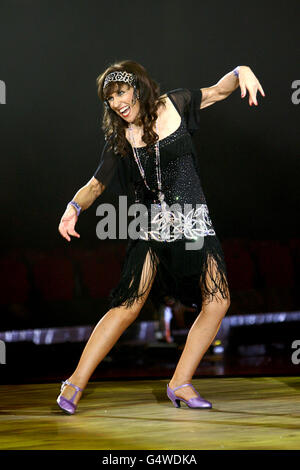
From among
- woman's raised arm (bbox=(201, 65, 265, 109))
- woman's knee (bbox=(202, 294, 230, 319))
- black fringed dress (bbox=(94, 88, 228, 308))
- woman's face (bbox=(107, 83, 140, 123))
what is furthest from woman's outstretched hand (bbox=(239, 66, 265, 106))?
woman's knee (bbox=(202, 294, 230, 319))

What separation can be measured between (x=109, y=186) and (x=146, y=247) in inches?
9.9

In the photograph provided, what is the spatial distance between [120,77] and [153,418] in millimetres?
1050

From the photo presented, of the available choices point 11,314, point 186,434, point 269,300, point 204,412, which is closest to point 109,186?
point 204,412

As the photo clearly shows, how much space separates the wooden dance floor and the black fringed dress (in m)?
0.36

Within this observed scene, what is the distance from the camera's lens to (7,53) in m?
4.82

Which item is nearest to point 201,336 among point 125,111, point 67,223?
point 67,223

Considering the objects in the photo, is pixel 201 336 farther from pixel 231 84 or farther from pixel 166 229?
pixel 231 84

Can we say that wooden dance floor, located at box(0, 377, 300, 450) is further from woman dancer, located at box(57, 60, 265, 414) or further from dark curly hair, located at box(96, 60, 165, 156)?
dark curly hair, located at box(96, 60, 165, 156)

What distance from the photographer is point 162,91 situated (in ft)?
16.3

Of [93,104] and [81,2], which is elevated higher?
[81,2]

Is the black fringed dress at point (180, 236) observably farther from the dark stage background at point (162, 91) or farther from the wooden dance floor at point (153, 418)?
the dark stage background at point (162, 91)

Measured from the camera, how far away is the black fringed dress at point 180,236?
2.35 metres

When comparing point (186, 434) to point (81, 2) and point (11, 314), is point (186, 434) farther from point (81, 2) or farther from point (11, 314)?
point (81, 2)

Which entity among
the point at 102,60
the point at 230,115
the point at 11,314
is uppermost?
the point at 102,60
